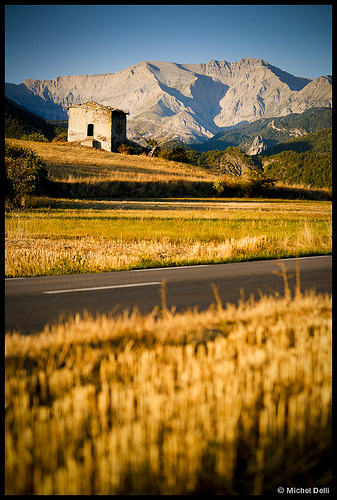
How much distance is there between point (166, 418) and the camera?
2.79m

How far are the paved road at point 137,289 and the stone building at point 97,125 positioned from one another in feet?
244

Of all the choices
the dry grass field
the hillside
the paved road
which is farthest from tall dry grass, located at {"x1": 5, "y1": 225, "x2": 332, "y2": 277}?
the hillside

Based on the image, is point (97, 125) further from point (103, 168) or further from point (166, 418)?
point (166, 418)

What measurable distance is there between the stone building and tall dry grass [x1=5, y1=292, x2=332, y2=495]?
80.9 metres

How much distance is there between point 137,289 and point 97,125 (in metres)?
79.6

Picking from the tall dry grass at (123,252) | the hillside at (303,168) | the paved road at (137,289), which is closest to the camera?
the paved road at (137,289)

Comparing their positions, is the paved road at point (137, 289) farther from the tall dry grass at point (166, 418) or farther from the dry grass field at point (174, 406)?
the tall dry grass at point (166, 418)

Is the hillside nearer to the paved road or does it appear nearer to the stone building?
the stone building

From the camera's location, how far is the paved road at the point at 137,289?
6.45m

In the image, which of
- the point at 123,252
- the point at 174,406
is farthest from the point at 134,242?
the point at 174,406

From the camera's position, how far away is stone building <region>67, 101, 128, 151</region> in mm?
80688

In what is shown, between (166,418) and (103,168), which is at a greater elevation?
(103,168)

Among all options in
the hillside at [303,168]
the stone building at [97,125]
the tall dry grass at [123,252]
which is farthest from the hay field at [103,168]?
the hillside at [303,168]
